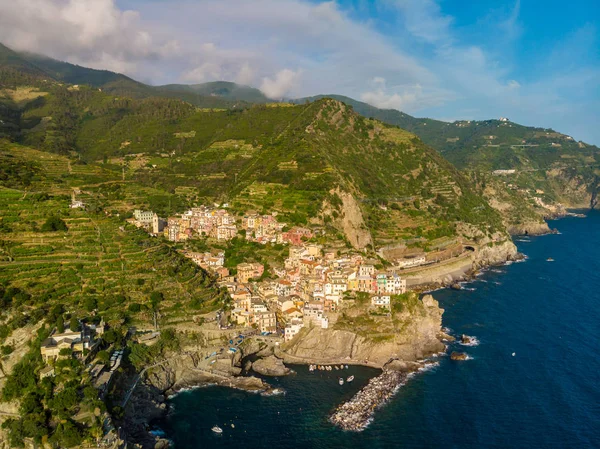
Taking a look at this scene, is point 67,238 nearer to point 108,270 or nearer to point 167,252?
point 108,270

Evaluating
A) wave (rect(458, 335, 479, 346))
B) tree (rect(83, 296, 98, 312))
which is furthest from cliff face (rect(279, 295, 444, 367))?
tree (rect(83, 296, 98, 312))

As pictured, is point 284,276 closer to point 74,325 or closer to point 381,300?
point 381,300

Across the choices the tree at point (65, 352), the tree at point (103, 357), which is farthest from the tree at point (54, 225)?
the tree at point (65, 352)

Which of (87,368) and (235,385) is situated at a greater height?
(87,368)

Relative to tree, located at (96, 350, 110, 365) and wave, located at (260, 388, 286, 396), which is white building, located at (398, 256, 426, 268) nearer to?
wave, located at (260, 388, 286, 396)

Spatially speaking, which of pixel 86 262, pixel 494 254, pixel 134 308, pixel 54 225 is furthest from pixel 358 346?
pixel 494 254

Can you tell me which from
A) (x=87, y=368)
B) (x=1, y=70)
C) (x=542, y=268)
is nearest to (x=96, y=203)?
(x=87, y=368)
